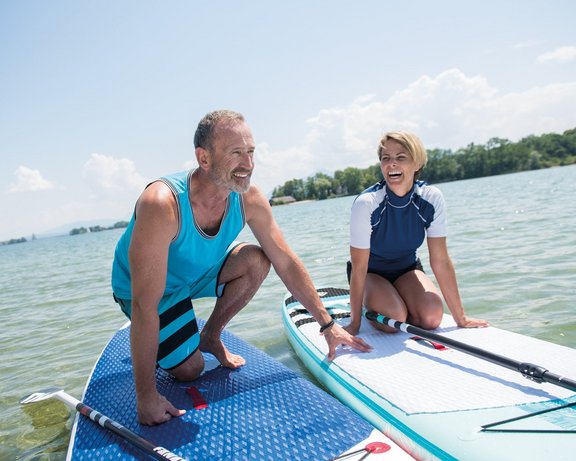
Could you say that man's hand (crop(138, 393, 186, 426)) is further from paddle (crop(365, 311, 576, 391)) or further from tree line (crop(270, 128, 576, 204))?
tree line (crop(270, 128, 576, 204))

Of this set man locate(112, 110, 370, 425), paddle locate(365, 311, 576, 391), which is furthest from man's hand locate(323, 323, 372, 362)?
paddle locate(365, 311, 576, 391)

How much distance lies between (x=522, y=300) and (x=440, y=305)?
216cm

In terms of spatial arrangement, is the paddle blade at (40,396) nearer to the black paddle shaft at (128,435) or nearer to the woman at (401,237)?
the black paddle shaft at (128,435)

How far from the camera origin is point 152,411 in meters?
2.38

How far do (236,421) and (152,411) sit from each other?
434 millimetres

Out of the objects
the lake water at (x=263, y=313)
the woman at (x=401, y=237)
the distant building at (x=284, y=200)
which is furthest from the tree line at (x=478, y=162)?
the woman at (x=401, y=237)

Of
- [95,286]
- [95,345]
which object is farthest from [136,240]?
[95,286]

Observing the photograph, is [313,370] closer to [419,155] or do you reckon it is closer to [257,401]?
[257,401]

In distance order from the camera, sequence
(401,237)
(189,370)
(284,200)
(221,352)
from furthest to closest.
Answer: (284,200), (401,237), (221,352), (189,370)

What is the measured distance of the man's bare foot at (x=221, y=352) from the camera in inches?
122

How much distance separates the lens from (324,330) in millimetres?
3025

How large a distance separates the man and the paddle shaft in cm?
15

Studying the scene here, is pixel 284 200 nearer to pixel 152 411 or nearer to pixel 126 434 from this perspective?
pixel 152 411

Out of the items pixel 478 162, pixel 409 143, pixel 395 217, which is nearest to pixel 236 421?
pixel 395 217
